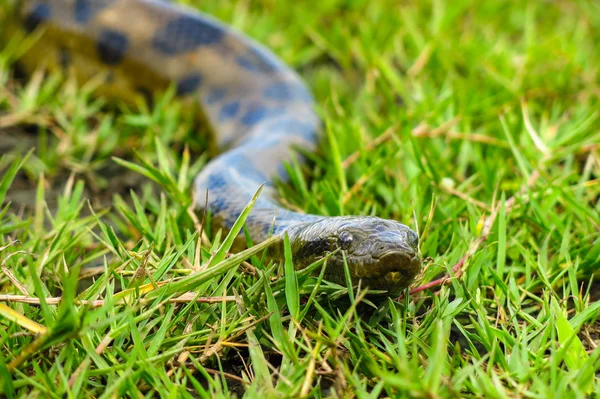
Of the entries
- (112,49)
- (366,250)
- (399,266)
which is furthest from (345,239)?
(112,49)

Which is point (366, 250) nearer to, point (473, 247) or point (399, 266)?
point (399, 266)

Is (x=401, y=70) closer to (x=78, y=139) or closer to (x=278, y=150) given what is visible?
(x=278, y=150)

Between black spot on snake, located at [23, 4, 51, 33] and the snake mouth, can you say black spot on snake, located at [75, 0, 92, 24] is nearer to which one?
black spot on snake, located at [23, 4, 51, 33]

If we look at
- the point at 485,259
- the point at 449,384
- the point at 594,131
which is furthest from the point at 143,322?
the point at 594,131

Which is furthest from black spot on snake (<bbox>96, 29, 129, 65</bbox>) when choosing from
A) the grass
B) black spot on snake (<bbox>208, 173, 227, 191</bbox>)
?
black spot on snake (<bbox>208, 173, 227, 191</bbox>)

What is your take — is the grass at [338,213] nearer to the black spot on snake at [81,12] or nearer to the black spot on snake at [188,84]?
the black spot on snake at [188,84]
